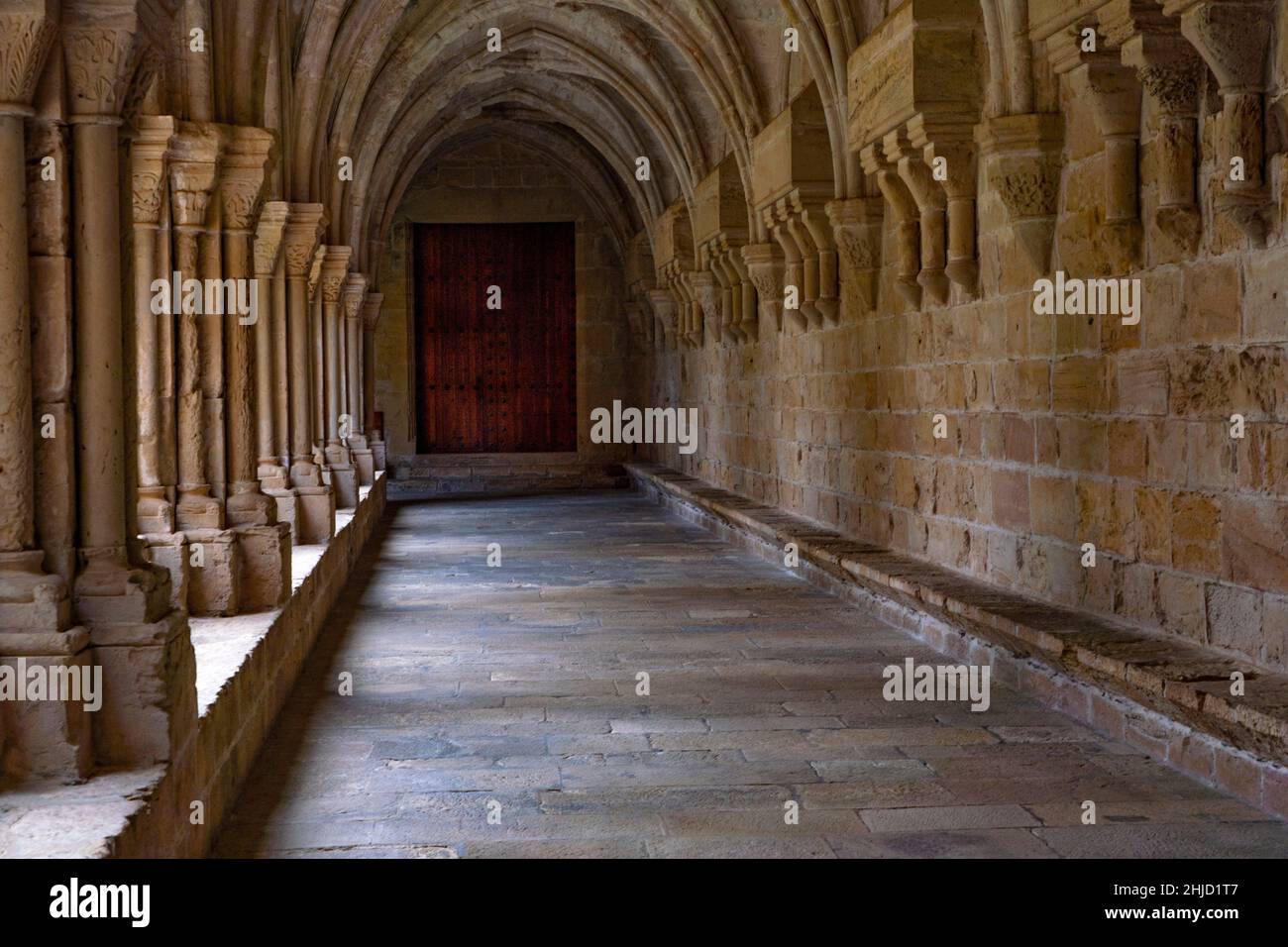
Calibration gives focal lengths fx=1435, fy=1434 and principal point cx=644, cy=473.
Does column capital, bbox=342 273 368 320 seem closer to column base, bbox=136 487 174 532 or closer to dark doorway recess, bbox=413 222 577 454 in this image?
dark doorway recess, bbox=413 222 577 454

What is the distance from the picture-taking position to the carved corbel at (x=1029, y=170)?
5.82 metres

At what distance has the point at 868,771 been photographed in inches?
173

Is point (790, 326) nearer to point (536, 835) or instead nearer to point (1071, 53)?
point (1071, 53)

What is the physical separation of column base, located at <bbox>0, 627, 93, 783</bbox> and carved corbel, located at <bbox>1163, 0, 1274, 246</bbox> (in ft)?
11.3

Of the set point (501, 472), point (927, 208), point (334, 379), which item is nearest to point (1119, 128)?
point (927, 208)

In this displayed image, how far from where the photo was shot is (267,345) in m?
8.02

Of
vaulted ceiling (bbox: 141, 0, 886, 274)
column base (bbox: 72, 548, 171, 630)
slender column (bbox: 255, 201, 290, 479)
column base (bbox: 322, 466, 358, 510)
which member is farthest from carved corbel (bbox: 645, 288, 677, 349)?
column base (bbox: 72, 548, 171, 630)

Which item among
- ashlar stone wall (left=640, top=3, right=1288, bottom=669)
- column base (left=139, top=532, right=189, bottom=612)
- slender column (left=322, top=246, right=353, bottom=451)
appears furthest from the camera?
slender column (left=322, top=246, right=353, bottom=451)

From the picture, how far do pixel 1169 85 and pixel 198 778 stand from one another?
3590mm

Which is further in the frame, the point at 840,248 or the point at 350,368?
the point at 350,368

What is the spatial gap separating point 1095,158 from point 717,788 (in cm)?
288

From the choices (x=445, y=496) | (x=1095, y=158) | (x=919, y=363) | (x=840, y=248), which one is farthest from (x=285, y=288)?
(x=445, y=496)

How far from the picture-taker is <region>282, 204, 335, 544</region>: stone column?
8.49 meters

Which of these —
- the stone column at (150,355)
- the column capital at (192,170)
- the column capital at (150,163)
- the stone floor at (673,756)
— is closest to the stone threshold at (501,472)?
the stone floor at (673,756)
